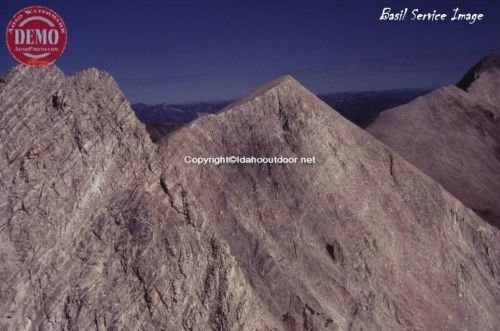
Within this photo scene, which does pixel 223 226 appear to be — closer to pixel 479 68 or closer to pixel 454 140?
pixel 454 140

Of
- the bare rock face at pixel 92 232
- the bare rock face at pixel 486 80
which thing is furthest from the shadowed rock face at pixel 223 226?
the bare rock face at pixel 486 80

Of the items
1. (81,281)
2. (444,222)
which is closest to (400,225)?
(444,222)

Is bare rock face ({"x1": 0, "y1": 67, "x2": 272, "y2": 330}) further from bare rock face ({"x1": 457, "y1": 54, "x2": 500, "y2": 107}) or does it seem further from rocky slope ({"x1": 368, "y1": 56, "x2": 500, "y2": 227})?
bare rock face ({"x1": 457, "y1": 54, "x2": 500, "y2": 107})

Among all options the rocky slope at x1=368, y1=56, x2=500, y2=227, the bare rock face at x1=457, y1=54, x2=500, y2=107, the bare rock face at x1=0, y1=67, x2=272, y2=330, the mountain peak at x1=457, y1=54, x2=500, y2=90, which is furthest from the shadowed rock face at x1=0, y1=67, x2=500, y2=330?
the mountain peak at x1=457, y1=54, x2=500, y2=90

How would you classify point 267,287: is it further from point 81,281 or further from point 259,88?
point 259,88

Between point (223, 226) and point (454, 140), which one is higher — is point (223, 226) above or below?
below

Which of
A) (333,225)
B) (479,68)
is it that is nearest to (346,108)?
(479,68)
